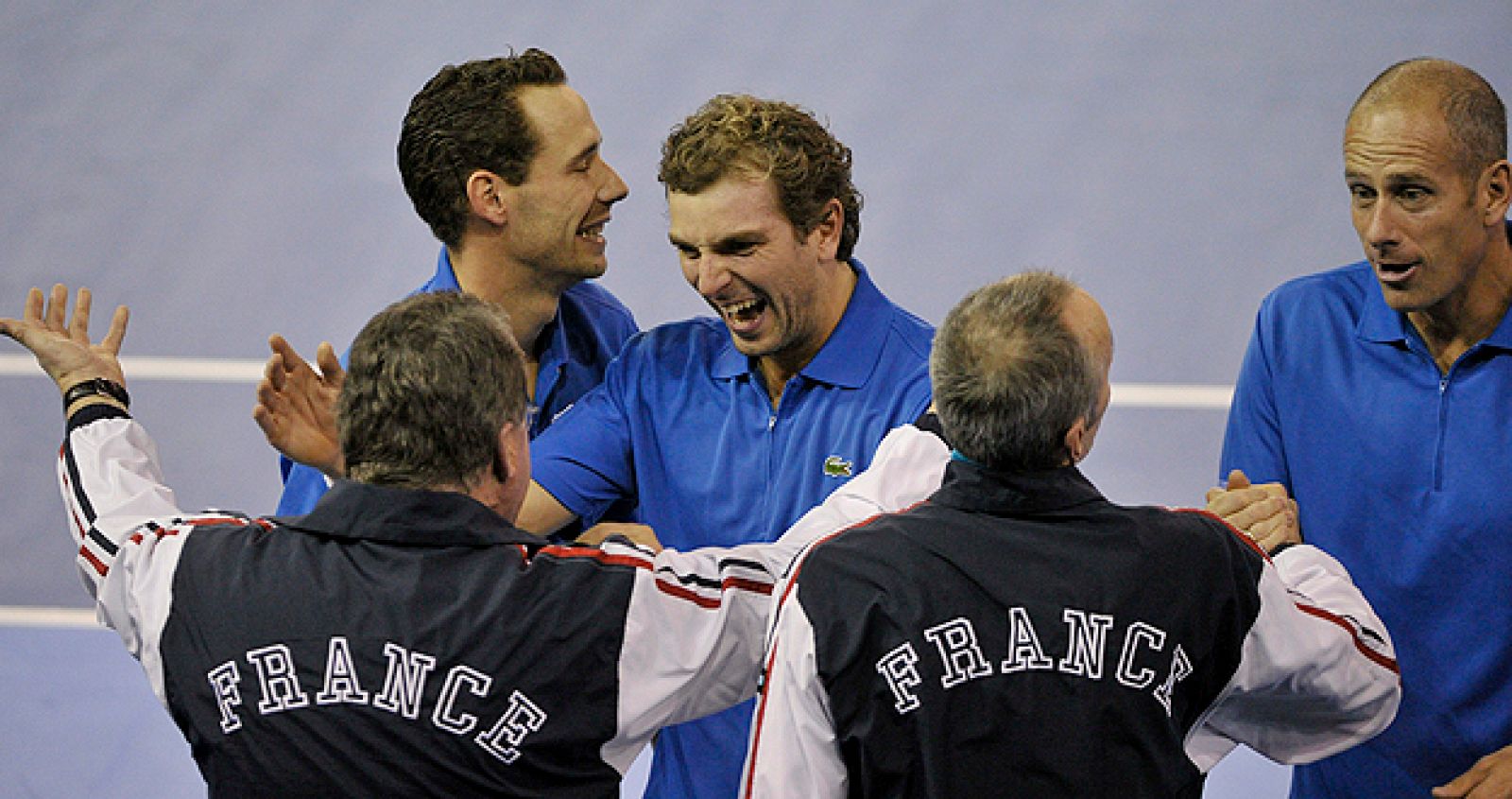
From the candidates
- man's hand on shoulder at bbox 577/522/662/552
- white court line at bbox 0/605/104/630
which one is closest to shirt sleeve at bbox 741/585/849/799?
man's hand on shoulder at bbox 577/522/662/552

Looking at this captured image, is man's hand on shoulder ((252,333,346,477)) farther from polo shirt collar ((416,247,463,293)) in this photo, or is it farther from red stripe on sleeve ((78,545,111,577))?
polo shirt collar ((416,247,463,293))

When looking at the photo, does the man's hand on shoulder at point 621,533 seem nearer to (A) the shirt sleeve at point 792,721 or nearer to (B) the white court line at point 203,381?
(A) the shirt sleeve at point 792,721

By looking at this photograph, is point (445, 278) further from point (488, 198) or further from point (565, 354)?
point (565, 354)

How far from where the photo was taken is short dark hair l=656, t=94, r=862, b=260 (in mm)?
3395

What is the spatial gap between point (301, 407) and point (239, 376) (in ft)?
16.7

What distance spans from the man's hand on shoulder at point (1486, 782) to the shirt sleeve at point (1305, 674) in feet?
1.81

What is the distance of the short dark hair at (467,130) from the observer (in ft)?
12.9

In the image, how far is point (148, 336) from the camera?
820cm

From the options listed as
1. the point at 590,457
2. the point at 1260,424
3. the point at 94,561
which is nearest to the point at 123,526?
the point at 94,561

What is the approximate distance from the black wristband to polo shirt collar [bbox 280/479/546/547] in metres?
0.74

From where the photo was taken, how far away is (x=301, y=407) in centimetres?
324

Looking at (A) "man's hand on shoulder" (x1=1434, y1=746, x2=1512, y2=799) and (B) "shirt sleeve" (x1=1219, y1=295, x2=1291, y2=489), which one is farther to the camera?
(B) "shirt sleeve" (x1=1219, y1=295, x2=1291, y2=489)

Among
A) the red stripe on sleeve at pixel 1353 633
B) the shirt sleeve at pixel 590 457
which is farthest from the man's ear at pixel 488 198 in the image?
Answer: the red stripe on sleeve at pixel 1353 633

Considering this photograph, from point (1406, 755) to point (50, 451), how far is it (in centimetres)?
627
